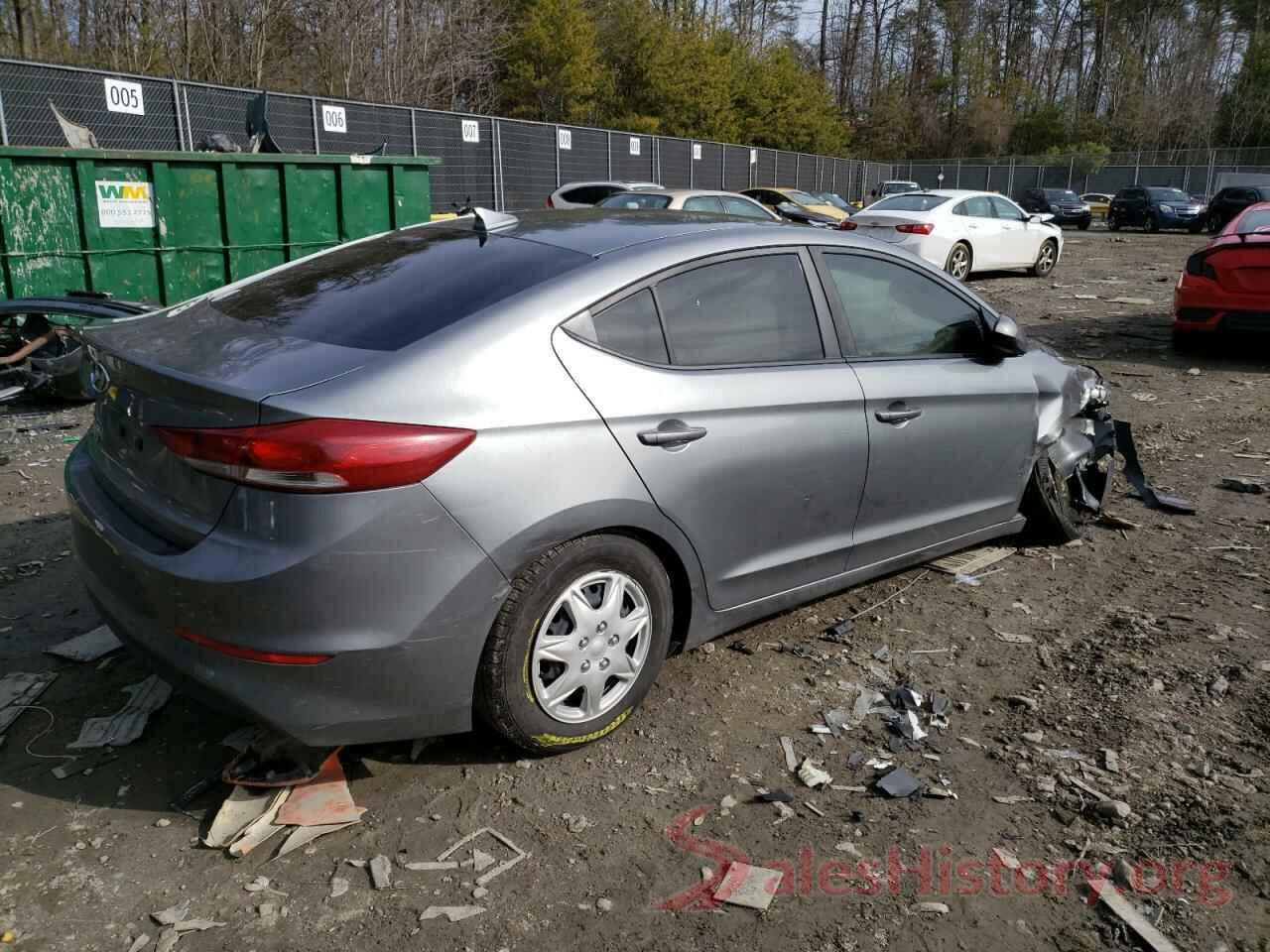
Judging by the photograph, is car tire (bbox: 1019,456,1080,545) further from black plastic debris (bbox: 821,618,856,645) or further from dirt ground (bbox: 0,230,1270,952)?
black plastic debris (bbox: 821,618,856,645)

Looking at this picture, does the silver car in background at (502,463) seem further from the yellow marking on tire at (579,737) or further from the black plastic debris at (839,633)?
the black plastic debris at (839,633)

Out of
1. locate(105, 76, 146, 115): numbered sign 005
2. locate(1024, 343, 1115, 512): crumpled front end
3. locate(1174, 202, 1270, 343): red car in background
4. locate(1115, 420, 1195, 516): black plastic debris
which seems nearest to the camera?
locate(1024, 343, 1115, 512): crumpled front end

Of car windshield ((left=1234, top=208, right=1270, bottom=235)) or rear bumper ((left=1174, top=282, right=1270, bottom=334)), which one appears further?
car windshield ((left=1234, top=208, right=1270, bottom=235))

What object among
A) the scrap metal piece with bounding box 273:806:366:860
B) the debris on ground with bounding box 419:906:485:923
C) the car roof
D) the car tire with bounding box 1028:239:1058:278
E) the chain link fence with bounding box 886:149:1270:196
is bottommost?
the debris on ground with bounding box 419:906:485:923

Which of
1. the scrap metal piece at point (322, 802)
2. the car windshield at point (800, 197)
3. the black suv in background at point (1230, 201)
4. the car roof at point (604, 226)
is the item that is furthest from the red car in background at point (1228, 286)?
the black suv in background at point (1230, 201)

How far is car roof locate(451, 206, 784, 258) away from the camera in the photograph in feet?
11.5

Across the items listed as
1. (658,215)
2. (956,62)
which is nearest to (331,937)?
(658,215)

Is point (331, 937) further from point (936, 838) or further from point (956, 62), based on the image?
point (956, 62)

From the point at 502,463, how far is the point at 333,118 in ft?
50.3

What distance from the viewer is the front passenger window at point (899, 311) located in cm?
396

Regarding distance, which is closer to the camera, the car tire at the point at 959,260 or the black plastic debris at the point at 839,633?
the black plastic debris at the point at 839,633

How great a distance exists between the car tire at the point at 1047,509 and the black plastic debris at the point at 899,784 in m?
2.16

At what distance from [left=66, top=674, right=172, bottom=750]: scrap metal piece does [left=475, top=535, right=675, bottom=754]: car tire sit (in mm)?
1141

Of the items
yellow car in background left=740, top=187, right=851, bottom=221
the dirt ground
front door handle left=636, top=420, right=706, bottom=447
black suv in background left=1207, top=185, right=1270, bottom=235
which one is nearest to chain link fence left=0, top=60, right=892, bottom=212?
yellow car in background left=740, top=187, right=851, bottom=221
